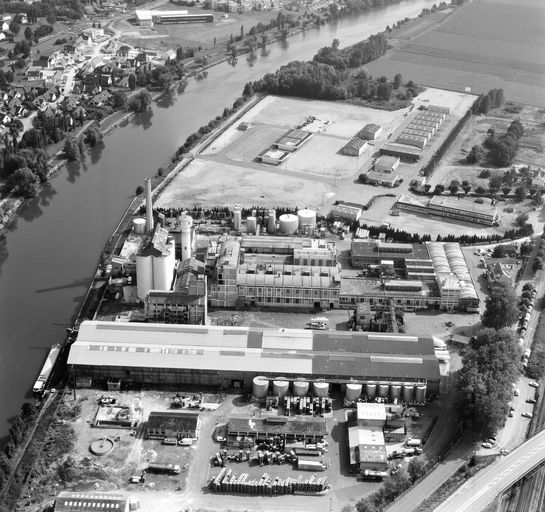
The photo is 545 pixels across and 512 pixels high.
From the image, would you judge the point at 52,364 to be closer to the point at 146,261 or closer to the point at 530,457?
the point at 146,261

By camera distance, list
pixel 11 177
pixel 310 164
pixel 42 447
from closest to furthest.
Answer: pixel 42 447, pixel 11 177, pixel 310 164

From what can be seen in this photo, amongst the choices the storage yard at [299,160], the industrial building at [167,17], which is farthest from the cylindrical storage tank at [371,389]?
the industrial building at [167,17]

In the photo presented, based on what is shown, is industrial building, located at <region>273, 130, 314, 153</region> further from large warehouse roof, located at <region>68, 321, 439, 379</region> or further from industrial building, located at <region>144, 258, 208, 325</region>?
large warehouse roof, located at <region>68, 321, 439, 379</region>

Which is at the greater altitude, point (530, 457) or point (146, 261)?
point (146, 261)

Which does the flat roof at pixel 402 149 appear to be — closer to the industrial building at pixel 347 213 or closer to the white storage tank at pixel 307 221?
the industrial building at pixel 347 213

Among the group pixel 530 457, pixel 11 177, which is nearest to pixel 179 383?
pixel 530 457

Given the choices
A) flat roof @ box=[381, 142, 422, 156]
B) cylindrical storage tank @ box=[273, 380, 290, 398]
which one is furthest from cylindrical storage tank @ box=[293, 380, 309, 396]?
flat roof @ box=[381, 142, 422, 156]
